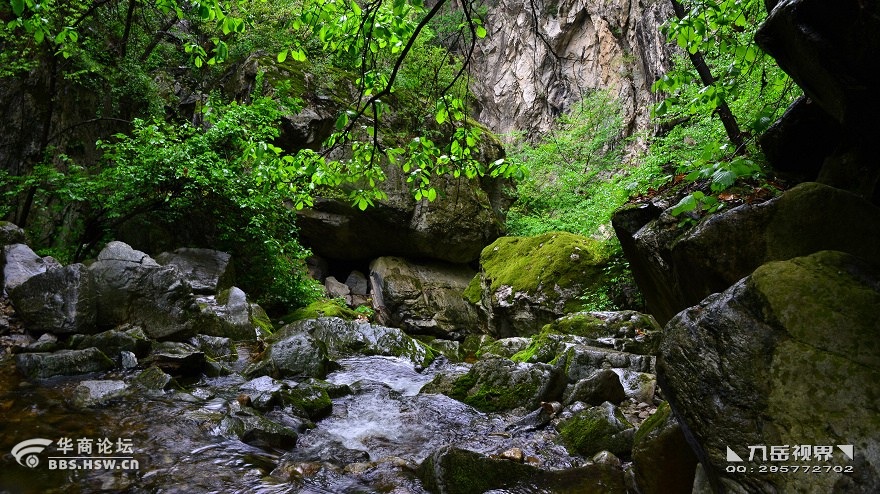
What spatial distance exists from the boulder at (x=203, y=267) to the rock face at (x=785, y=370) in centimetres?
964

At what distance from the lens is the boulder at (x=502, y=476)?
3.66 metres

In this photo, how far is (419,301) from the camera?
16656mm

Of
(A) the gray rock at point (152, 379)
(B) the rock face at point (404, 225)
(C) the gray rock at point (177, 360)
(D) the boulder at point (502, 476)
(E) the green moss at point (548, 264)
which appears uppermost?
(B) the rock face at point (404, 225)

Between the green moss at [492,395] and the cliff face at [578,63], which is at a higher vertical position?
the cliff face at [578,63]

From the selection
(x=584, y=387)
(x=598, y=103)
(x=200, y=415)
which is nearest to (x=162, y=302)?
(x=200, y=415)

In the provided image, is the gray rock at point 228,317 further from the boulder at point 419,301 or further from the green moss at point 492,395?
the boulder at point 419,301

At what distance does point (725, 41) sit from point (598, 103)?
19951 millimetres

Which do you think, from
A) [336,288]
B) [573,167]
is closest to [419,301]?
[336,288]

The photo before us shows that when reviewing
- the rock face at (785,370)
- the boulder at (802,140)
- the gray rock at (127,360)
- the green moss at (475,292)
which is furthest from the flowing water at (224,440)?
the green moss at (475,292)

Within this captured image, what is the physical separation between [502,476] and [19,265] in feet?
26.9

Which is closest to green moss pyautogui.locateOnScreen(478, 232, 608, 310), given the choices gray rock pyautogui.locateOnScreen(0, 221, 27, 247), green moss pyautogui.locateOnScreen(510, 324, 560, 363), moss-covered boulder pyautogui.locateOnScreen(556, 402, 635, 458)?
green moss pyautogui.locateOnScreen(510, 324, 560, 363)

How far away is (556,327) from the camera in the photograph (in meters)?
8.39

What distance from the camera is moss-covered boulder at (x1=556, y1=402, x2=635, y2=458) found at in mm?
4195

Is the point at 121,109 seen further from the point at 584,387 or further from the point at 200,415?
the point at 584,387
